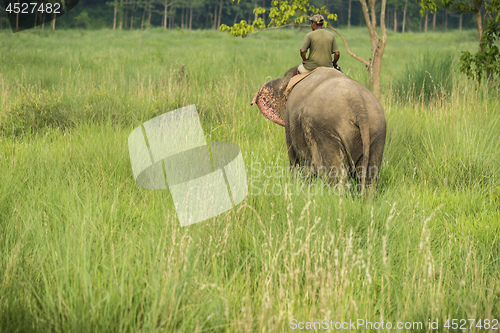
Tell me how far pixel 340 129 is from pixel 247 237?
1.35m

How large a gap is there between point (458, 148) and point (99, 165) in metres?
3.81

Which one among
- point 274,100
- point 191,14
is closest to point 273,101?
point 274,100

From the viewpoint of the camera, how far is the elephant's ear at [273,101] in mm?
5211

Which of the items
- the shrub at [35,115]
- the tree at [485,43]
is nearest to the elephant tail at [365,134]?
the tree at [485,43]

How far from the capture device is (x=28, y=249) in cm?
280

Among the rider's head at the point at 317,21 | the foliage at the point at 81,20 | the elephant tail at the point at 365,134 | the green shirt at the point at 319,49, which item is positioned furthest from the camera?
the foliage at the point at 81,20

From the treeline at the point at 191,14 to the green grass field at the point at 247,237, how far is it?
4851 cm

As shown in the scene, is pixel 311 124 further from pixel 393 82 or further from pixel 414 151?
pixel 393 82

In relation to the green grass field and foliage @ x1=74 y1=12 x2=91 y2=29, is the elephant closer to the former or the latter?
the green grass field

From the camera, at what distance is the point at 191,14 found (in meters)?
62.9

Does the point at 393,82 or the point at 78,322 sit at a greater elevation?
→ the point at 393,82

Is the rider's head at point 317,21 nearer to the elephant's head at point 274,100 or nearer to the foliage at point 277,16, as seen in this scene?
the elephant's head at point 274,100

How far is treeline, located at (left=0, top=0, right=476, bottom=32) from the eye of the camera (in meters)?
55.6

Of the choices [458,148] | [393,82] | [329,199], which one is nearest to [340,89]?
[329,199]
